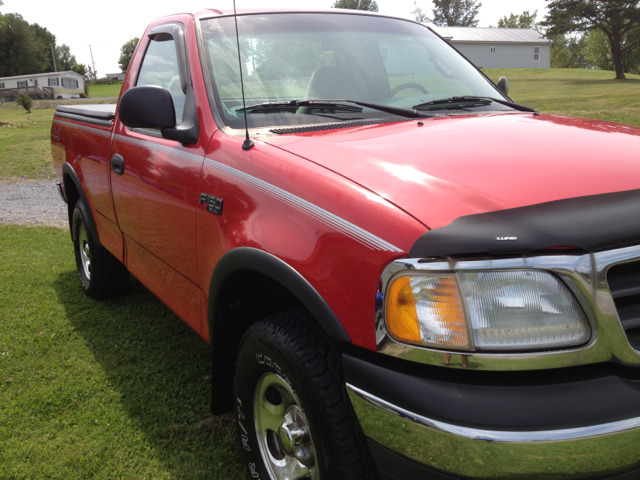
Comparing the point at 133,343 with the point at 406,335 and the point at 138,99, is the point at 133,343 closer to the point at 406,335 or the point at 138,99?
the point at 138,99

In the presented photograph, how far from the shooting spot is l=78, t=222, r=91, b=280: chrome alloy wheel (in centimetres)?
443

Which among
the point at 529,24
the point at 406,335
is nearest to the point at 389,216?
the point at 406,335

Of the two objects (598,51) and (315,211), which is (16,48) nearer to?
(598,51)

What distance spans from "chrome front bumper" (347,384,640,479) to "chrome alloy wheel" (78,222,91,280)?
11.9 feet

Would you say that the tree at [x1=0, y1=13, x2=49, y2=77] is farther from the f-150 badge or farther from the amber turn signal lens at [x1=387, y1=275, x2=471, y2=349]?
the amber turn signal lens at [x1=387, y1=275, x2=471, y2=349]

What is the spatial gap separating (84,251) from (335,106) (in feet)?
9.73

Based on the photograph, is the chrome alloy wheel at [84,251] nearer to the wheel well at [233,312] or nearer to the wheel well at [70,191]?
the wheel well at [70,191]

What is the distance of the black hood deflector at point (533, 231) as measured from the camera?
1.35 metres

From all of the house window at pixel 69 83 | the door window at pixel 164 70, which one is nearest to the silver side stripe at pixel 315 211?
the door window at pixel 164 70

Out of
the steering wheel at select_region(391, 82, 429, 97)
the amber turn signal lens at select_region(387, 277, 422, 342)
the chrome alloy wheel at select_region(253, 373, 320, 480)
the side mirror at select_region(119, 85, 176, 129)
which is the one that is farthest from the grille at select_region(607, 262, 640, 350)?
the side mirror at select_region(119, 85, 176, 129)

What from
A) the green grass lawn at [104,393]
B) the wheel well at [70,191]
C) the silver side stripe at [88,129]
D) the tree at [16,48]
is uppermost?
the tree at [16,48]

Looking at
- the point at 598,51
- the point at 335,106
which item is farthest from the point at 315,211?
the point at 598,51

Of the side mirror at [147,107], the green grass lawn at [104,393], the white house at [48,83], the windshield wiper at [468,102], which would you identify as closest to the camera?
the side mirror at [147,107]

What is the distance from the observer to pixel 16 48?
78375 mm
